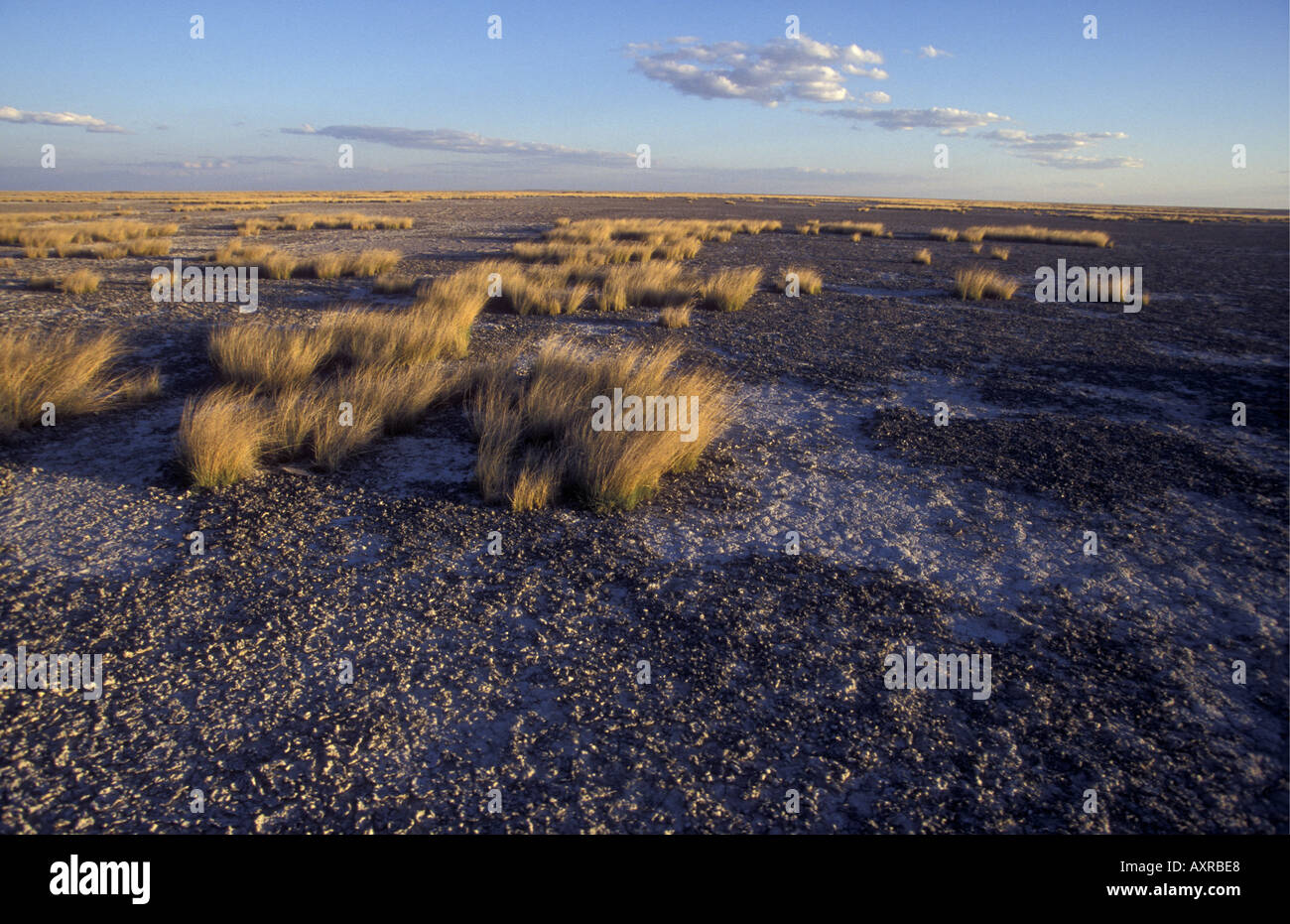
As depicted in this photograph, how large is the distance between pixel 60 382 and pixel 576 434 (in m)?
4.58

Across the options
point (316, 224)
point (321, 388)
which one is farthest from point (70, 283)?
point (316, 224)

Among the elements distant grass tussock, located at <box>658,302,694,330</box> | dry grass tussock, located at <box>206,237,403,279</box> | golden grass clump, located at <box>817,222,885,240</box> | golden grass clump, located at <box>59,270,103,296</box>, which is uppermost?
golden grass clump, located at <box>817,222,885,240</box>

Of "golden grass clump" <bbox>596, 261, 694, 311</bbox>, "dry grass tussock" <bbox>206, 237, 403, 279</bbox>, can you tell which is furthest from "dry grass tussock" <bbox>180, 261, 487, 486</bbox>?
"dry grass tussock" <bbox>206, 237, 403, 279</bbox>

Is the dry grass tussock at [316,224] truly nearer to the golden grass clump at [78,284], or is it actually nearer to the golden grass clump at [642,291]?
the golden grass clump at [78,284]

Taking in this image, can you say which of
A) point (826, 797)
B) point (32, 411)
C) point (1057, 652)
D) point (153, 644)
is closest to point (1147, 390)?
point (1057, 652)

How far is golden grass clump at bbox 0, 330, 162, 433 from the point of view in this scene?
5676 mm

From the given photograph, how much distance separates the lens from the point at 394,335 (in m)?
8.16

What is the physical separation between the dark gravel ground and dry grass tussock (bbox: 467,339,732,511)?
0.63ft

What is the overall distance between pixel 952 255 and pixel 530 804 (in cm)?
2468

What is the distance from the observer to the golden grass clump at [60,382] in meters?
5.68

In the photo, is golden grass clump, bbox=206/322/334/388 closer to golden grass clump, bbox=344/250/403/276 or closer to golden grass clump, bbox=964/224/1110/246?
golden grass clump, bbox=344/250/403/276

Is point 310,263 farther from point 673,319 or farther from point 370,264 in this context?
point 673,319

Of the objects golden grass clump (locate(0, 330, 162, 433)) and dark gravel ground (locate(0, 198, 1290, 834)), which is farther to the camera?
golden grass clump (locate(0, 330, 162, 433))

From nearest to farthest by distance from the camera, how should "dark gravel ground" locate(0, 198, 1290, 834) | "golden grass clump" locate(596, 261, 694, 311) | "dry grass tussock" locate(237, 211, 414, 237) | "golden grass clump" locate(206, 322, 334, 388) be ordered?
"dark gravel ground" locate(0, 198, 1290, 834)
"golden grass clump" locate(206, 322, 334, 388)
"golden grass clump" locate(596, 261, 694, 311)
"dry grass tussock" locate(237, 211, 414, 237)
